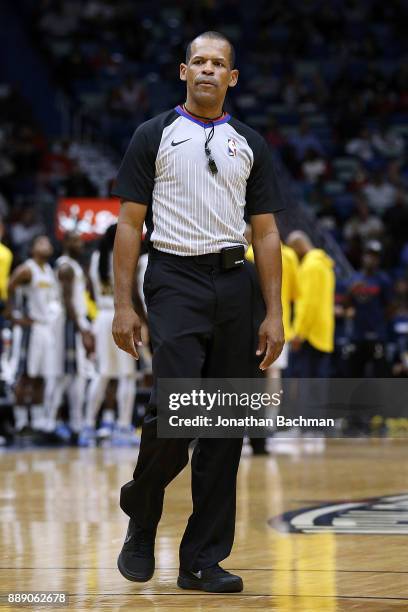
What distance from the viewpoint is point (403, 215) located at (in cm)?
2028

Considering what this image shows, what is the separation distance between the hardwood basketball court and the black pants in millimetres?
259

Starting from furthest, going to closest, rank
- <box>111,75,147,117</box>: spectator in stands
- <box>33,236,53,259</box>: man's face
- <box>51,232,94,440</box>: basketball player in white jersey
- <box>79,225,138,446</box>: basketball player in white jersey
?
<box>111,75,147,117</box>: spectator in stands < <box>51,232,94,440</box>: basketball player in white jersey < <box>33,236,53,259</box>: man's face < <box>79,225,138,446</box>: basketball player in white jersey

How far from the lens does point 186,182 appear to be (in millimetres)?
4898

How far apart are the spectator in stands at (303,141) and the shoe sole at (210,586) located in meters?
18.2

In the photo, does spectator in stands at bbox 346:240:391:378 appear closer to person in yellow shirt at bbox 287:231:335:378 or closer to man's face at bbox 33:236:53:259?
person in yellow shirt at bbox 287:231:335:378

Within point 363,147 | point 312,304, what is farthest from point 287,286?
point 363,147

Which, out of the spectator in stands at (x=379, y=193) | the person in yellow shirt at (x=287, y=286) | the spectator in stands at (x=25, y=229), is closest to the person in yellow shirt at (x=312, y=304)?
the person in yellow shirt at (x=287, y=286)

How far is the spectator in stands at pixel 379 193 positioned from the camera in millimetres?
21594

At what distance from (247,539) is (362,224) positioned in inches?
578

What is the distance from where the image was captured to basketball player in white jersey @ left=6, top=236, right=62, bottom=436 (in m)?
13.4

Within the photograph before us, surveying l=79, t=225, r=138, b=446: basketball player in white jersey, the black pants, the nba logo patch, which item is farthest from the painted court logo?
l=79, t=225, r=138, b=446: basketball player in white jersey

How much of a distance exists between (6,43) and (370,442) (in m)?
15.4

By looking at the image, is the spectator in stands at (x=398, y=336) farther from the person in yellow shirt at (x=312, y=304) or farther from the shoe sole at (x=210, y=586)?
the shoe sole at (x=210, y=586)

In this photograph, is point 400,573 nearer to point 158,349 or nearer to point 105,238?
point 158,349
